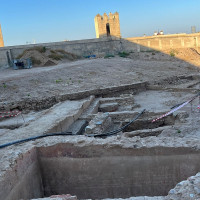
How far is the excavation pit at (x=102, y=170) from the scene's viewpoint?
13.9ft

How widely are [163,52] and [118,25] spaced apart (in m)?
7.53

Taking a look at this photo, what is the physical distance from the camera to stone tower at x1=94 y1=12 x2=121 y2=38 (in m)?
32.8

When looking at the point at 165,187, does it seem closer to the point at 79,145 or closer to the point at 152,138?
the point at 152,138

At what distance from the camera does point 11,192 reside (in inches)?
149

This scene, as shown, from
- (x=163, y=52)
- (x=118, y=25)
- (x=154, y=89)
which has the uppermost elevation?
(x=118, y=25)

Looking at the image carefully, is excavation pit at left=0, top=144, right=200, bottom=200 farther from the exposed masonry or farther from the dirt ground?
the dirt ground

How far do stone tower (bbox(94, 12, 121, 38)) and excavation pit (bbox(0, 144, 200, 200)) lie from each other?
29570mm

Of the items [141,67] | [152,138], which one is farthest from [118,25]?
[152,138]

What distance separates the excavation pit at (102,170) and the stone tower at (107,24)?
2957 centimetres

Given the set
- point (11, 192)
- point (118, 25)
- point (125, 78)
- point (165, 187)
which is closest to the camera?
point (11, 192)

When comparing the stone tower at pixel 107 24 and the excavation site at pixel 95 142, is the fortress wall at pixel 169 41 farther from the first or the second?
the excavation site at pixel 95 142

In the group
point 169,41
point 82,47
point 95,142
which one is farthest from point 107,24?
point 95,142

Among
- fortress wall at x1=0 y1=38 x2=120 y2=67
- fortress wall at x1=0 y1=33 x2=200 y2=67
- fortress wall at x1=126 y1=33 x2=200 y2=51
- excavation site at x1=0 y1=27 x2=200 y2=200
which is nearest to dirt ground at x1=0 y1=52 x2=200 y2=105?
excavation site at x1=0 y1=27 x2=200 y2=200

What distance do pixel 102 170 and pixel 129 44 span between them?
2840 cm
